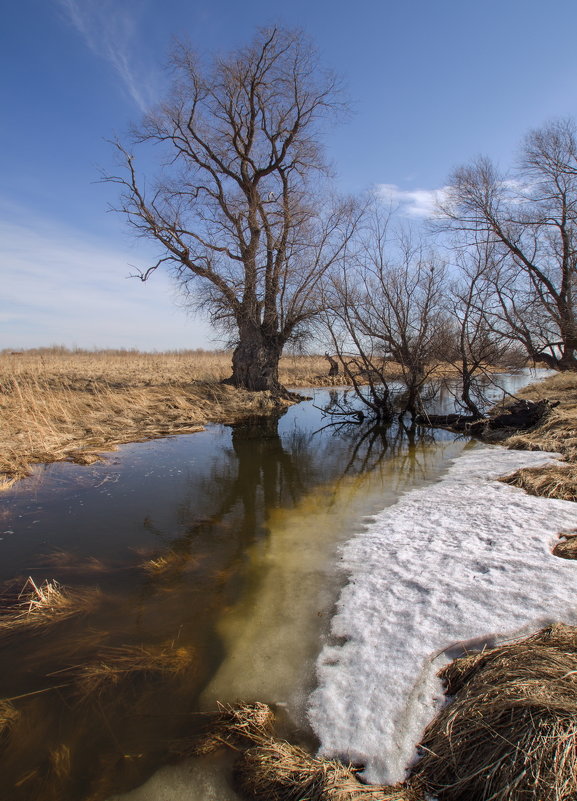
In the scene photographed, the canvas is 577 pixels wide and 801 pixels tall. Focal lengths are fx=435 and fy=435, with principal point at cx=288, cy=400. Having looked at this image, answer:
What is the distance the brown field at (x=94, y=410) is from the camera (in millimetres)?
10125

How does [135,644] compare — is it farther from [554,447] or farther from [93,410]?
[93,410]

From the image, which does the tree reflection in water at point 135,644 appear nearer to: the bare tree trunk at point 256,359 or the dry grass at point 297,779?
the dry grass at point 297,779

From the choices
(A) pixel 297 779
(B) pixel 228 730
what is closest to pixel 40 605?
(B) pixel 228 730

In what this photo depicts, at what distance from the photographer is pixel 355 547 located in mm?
5383

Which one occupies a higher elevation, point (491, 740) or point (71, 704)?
point (491, 740)

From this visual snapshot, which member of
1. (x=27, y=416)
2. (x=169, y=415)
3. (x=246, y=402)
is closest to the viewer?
(x=27, y=416)

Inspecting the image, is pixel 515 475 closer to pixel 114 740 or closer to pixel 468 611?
pixel 468 611

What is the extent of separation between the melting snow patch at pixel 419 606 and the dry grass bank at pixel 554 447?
54 centimetres

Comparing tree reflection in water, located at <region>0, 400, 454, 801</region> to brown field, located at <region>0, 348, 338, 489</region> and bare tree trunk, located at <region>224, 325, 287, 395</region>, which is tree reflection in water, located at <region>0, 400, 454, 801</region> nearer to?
brown field, located at <region>0, 348, 338, 489</region>

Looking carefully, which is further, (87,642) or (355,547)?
(355,547)

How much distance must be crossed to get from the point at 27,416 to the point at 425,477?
10.4m

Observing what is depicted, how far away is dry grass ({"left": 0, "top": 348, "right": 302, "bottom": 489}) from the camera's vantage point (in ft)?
33.2

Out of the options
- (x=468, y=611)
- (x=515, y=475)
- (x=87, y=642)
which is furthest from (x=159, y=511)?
(x=515, y=475)

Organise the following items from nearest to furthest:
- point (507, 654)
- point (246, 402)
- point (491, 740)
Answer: point (491, 740) < point (507, 654) < point (246, 402)
